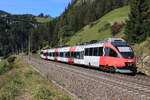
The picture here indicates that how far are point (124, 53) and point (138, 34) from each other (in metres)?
20.7

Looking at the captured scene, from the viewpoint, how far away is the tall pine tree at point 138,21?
41.1 m

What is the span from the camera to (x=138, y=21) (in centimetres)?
4244

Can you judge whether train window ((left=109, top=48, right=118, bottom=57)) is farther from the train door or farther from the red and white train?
the train door

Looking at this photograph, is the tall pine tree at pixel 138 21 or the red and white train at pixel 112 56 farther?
the tall pine tree at pixel 138 21

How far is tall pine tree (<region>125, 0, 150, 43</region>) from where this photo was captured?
41.1 meters

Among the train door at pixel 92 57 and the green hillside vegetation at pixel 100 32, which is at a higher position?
the green hillside vegetation at pixel 100 32

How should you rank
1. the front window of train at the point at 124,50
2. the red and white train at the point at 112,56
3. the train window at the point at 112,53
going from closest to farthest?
the red and white train at the point at 112,56, the front window of train at the point at 124,50, the train window at the point at 112,53

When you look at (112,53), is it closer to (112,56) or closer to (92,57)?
(112,56)

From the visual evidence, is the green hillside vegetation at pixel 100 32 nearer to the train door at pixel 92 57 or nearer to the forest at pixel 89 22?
the forest at pixel 89 22

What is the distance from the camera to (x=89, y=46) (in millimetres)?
28250

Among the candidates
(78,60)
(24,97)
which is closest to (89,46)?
(78,60)

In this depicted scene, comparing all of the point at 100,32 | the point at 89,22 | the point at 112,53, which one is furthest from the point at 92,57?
the point at 89,22

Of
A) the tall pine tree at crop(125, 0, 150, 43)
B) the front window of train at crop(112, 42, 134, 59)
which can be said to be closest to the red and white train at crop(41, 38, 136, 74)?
the front window of train at crop(112, 42, 134, 59)

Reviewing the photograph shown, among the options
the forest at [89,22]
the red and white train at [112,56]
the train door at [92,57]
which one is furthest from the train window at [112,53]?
the forest at [89,22]
